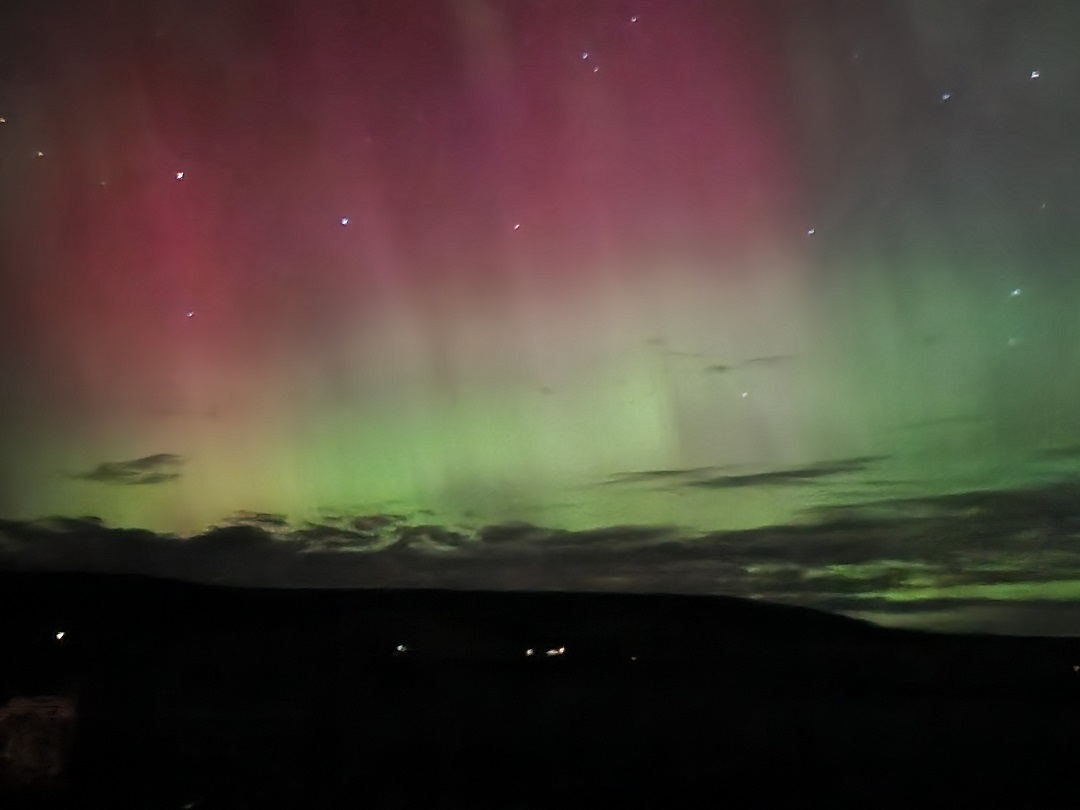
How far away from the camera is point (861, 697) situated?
1.68m

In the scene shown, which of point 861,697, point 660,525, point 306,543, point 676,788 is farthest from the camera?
point 306,543

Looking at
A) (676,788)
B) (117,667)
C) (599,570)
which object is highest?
(599,570)

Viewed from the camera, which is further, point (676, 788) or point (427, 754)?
point (427, 754)

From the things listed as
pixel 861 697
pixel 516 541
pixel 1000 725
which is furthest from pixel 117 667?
pixel 1000 725

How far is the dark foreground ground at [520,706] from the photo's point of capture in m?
1.59

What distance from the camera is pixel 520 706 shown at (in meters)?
1.73

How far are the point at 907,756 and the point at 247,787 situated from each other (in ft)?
4.00

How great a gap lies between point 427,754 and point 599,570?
1.66 ft

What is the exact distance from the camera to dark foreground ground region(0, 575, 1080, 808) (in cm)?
159

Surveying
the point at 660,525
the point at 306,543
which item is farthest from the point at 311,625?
the point at 660,525

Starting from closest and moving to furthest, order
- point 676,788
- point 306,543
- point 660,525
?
point 676,788, point 660,525, point 306,543

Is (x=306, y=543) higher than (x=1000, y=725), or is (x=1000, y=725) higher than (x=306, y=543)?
(x=306, y=543)

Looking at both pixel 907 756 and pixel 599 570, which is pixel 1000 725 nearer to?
pixel 907 756

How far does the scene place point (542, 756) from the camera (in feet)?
5.46
